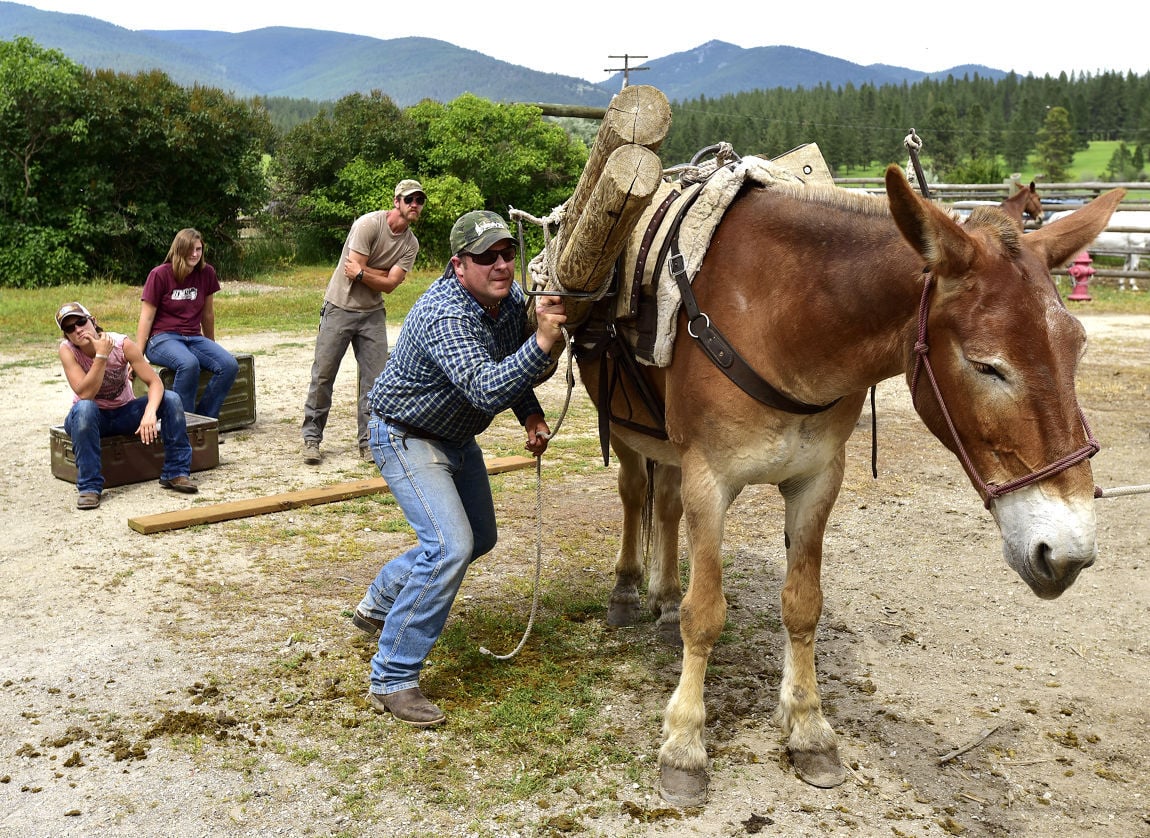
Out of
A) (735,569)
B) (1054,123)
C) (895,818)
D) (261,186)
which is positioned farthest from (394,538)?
(1054,123)

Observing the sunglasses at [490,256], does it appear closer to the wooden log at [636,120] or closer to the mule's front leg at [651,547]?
the wooden log at [636,120]

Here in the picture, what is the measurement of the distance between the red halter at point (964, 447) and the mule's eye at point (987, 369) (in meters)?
0.13

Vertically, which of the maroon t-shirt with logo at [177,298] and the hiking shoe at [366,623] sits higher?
the maroon t-shirt with logo at [177,298]

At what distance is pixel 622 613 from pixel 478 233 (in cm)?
203

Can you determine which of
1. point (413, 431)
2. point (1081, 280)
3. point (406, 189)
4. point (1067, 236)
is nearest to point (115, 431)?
point (406, 189)

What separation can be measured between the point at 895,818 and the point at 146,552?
4256mm

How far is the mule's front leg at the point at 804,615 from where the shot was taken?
11.2 ft

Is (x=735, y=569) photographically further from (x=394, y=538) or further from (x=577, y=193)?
(x=577, y=193)

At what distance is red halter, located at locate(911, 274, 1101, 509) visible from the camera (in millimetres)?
2480

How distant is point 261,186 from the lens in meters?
21.1

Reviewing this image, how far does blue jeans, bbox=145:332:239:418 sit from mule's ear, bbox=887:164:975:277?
20.4ft

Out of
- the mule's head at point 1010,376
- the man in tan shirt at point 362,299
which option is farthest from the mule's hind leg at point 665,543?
the man in tan shirt at point 362,299

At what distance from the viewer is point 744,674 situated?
161 inches

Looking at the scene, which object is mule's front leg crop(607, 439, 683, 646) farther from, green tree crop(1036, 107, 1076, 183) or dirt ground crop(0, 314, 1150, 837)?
green tree crop(1036, 107, 1076, 183)
